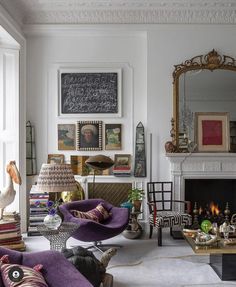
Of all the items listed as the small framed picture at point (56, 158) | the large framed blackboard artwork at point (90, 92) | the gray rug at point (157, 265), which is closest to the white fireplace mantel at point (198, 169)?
the gray rug at point (157, 265)

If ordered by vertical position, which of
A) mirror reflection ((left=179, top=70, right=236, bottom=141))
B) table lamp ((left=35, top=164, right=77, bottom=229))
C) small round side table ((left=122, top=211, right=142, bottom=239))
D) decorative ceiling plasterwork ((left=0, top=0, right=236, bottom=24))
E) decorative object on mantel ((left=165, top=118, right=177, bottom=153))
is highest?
decorative ceiling plasterwork ((left=0, top=0, right=236, bottom=24))

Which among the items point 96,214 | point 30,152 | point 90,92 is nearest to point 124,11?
point 90,92

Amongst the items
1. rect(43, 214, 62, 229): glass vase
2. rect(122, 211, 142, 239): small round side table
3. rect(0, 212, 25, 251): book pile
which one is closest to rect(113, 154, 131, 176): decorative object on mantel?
rect(122, 211, 142, 239): small round side table

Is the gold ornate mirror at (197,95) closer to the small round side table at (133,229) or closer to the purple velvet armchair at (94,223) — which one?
the small round side table at (133,229)

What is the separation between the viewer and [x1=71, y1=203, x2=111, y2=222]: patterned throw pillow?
14.7ft

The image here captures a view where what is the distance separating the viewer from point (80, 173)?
5.86 meters

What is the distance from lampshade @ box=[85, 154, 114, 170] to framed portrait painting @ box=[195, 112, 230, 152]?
152 cm

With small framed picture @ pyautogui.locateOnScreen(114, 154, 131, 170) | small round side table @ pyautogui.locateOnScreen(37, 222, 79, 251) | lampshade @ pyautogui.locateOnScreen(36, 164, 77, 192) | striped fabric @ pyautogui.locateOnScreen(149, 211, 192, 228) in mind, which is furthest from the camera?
small framed picture @ pyautogui.locateOnScreen(114, 154, 131, 170)

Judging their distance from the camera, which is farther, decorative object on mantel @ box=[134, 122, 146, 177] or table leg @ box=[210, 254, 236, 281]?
decorative object on mantel @ box=[134, 122, 146, 177]

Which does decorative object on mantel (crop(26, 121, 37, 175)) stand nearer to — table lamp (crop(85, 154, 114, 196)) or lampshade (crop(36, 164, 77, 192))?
table lamp (crop(85, 154, 114, 196))

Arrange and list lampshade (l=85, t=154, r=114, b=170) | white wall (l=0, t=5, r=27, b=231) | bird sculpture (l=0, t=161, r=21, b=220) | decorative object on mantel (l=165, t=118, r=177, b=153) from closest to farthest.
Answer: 1. bird sculpture (l=0, t=161, r=21, b=220)
2. lampshade (l=85, t=154, r=114, b=170)
3. white wall (l=0, t=5, r=27, b=231)
4. decorative object on mantel (l=165, t=118, r=177, b=153)

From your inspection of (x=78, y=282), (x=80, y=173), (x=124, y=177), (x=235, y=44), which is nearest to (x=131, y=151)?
(x=124, y=177)

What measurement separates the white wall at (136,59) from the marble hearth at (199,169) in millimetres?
171

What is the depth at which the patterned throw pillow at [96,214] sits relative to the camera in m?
4.48
